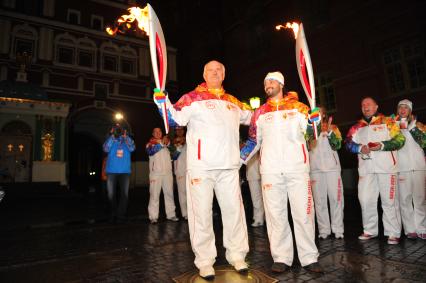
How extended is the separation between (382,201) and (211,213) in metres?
3.07

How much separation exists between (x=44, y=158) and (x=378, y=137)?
1802 centimetres

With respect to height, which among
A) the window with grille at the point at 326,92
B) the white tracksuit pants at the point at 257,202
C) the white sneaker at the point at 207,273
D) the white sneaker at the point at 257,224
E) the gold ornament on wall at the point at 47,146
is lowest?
the white sneaker at the point at 257,224

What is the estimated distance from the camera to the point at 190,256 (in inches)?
159

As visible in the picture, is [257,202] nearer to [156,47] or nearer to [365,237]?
[365,237]

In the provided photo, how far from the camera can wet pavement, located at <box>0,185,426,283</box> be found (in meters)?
3.19

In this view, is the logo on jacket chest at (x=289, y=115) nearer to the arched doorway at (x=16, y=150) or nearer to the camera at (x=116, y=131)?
the camera at (x=116, y=131)

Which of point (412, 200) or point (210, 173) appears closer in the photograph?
point (210, 173)

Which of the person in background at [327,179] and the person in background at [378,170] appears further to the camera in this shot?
the person in background at [327,179]

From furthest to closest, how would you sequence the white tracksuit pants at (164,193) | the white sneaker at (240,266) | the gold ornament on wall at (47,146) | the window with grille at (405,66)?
the gold ornament on wall at (47,146) < the window with grille at (405,66) < the white tracksuit pants at (164,193) < the white sneaker at (240,266)

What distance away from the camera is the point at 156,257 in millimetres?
4039

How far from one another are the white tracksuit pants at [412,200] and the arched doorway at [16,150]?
60.6 ft

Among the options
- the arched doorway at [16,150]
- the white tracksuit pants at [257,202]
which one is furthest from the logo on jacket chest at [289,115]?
the arched doorway at [16,150]

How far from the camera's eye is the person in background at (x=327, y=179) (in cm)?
493

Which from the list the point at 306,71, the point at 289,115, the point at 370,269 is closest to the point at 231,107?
the point at 289,115
